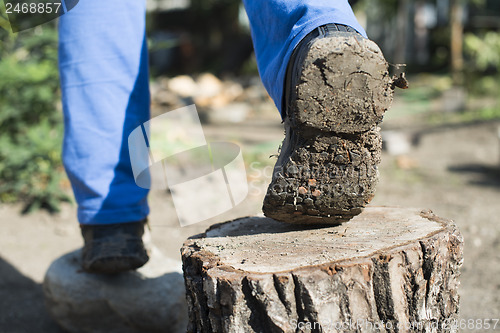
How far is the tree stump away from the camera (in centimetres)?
121

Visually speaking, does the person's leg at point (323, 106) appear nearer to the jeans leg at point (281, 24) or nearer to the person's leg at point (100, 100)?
the jeans leg at point (281, 24)

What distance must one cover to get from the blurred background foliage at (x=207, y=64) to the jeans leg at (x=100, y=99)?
36.2 inches

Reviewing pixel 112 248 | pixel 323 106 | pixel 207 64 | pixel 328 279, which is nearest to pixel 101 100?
pixel 112 248

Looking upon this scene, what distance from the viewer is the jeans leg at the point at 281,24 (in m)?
1.31

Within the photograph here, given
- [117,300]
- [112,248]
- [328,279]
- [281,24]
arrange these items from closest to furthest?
[328,279] → [281,24] → [112,248] → [117,300]

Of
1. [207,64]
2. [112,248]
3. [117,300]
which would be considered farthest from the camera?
[207,64]

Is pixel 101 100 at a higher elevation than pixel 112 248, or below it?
higher

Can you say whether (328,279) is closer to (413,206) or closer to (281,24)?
(281,24)

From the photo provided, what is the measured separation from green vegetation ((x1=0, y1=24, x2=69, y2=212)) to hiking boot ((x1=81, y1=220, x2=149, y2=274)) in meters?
1.95

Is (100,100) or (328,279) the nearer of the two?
(328,279)

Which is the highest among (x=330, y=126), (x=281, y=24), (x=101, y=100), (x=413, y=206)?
(x=281, y=24)

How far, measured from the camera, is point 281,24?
1395mm

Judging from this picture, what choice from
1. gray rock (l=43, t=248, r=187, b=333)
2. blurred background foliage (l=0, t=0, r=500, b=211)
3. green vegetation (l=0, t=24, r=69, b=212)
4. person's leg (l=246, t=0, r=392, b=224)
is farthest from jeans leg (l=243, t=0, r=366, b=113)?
green vegetation (l=0, t=24, r=69, b=212)

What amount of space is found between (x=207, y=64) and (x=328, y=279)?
1449cm
